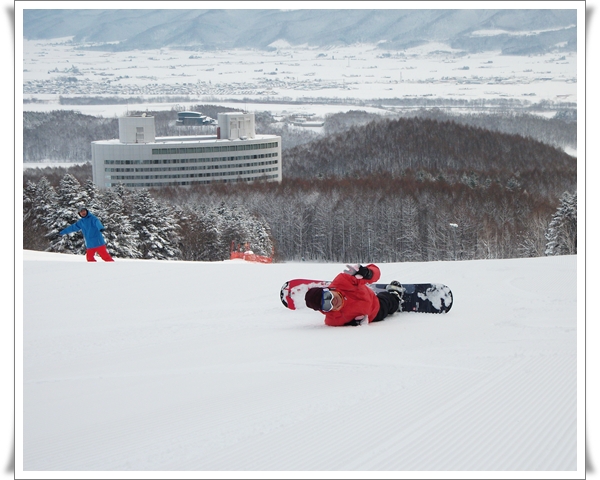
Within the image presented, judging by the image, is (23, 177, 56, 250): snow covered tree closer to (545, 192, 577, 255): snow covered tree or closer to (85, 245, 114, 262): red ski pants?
(85, 245, 114, 262): red ski pants

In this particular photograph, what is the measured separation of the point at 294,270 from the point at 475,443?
19.6 feet

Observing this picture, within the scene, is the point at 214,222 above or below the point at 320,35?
below

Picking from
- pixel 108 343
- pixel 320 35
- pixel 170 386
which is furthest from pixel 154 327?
pixel 320 35

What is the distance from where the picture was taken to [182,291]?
Result: 25.0 ft

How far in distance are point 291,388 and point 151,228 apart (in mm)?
28276

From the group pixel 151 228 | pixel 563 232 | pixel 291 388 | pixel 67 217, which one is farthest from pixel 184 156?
pixel 291 388

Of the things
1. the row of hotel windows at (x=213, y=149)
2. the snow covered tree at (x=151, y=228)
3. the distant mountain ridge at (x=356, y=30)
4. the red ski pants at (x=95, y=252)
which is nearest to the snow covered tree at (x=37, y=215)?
the snow covered tree at (x=151, y=228)

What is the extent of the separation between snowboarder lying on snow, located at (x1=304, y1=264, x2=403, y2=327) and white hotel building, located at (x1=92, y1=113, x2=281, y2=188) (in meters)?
86.2

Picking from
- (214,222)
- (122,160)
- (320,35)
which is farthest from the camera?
(122,160)

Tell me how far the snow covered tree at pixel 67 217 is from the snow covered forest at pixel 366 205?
2.5 inches

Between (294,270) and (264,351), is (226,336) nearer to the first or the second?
(264,351)

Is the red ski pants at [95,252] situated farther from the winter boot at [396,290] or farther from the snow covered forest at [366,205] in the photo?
the snow covered forest at [366,205]

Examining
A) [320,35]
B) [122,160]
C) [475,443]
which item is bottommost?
[475,443]

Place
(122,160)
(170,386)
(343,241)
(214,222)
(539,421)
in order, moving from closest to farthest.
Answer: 1. (539,421)
2. (170,386)
3. (214,222)
4. (343,241)
5. (122,160)
